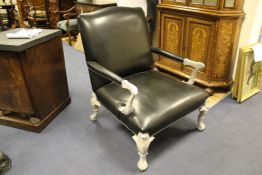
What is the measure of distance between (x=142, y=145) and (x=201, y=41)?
4.58 feet

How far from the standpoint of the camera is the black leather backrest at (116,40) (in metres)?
1.68

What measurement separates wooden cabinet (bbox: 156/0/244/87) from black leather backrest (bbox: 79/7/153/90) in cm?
65

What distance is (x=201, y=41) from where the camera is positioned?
90.0 inches

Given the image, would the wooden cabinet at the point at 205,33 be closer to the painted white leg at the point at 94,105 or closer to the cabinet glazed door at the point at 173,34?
the cabinet glazed door at the point at 173,34

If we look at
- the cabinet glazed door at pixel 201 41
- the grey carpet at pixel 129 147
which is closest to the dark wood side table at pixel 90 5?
the cabinet glazed door at pixel 201 41

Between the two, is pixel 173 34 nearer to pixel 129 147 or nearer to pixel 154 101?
pixel 154 101

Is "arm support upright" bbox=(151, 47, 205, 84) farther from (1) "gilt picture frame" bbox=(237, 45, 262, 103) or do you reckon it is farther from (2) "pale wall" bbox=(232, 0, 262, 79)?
(2) "pale wall" bbox=(232, 0, 262, 79)

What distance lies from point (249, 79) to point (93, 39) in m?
1.64

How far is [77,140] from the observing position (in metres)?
1.77

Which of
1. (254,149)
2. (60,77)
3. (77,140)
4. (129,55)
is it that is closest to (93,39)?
(129,55)

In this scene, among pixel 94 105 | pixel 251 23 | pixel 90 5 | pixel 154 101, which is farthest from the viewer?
pixel 90 5

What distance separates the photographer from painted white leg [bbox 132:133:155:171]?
1360 mm

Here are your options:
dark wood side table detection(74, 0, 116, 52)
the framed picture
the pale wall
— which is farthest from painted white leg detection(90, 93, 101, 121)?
dark wood side table detection(74, 0, 116, 52)

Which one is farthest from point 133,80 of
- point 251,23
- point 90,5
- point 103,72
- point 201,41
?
point 90,5
